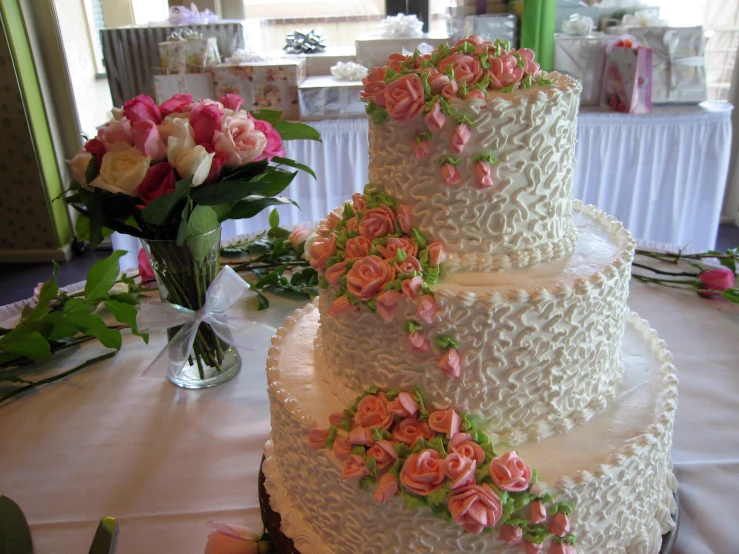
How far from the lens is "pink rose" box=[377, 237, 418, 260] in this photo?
981 millimetres

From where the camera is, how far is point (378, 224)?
1033 mm

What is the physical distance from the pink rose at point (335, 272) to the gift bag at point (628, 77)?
2.61 metres

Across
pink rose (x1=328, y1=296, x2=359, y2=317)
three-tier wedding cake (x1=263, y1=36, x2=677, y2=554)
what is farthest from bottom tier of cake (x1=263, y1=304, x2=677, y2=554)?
pink rose (x1=328, y1=296, x2=359, y2=317)

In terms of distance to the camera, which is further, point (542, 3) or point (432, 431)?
point (542, 3)

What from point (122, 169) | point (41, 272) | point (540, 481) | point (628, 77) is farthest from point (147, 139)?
point (41, 272)

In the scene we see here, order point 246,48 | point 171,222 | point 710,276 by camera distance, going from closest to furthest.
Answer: point 171,222, point 710,276, point 246,48

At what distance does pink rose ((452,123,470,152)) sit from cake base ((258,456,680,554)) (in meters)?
0.77

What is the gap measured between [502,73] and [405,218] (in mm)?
283

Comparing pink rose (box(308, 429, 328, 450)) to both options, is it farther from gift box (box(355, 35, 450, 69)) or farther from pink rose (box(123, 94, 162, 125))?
gift box (box(355, 35, 450, 69))

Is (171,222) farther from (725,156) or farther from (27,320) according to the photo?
(725,156)

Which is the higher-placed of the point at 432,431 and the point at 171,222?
the point at 171,222

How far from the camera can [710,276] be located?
188cm

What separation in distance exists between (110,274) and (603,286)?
120 cm

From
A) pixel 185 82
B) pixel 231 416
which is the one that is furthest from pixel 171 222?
pixel 185 82
